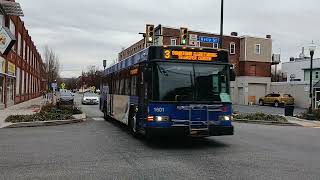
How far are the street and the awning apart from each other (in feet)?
55.6

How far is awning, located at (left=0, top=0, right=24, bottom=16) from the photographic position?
30.9 metres

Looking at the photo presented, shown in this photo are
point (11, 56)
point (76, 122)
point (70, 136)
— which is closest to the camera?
point (70, 136)

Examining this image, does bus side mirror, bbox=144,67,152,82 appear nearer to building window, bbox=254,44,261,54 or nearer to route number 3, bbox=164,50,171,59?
route number 3, bbox=164,50,171,59

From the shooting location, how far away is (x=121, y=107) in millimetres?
17828

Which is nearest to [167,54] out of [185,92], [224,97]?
[185,92]

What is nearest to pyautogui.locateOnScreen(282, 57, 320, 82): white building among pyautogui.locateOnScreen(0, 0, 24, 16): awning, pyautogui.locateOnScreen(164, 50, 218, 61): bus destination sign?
pyautogui.locateOnScreen(0, 0, 24, 16): awning

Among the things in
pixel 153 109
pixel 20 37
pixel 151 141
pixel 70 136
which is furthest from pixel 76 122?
pixel 20 37

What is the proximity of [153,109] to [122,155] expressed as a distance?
69.2 inches

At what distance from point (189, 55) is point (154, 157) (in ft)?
11.2

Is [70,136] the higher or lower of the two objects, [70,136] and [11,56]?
the lower

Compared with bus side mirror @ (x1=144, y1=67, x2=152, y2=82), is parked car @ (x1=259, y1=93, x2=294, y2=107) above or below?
below

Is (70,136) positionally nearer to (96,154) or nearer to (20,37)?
(96,154)

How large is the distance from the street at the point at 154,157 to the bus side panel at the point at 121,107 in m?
0.91

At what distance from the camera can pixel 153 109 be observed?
12539 mm
